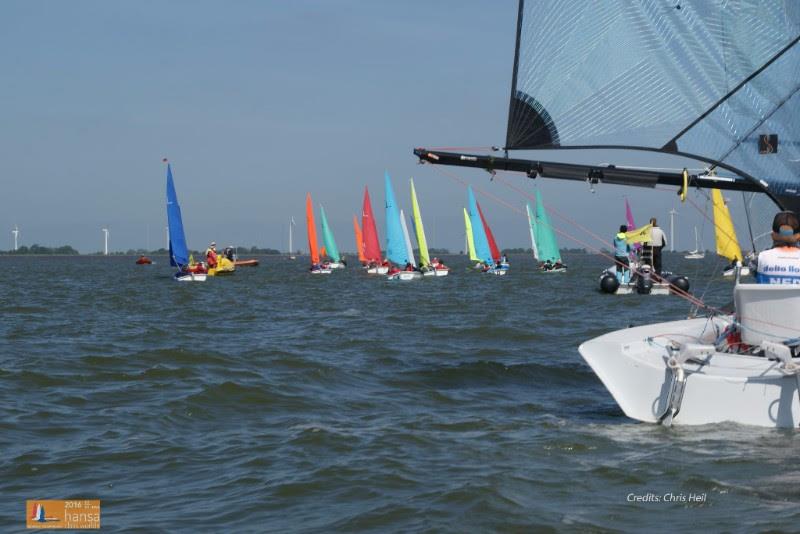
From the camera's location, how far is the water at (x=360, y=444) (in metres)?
6.34

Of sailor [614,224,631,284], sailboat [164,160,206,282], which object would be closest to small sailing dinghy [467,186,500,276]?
sailboat [164,160,206,282]

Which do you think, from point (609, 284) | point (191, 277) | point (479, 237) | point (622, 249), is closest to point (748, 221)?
point (622, 249)

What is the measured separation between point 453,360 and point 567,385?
100 inches

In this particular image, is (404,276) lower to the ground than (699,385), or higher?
higher

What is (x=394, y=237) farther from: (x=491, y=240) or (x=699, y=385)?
(x=699, y=385)

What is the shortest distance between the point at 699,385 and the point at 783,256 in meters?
1.28

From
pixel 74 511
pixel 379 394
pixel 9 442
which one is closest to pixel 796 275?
pixel 379 394

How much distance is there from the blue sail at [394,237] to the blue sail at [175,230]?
10.2 metres

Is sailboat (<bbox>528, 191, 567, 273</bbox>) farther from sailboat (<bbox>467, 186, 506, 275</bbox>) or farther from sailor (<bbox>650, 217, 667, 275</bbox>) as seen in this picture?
sailor (<bbox>650, 217, 667, 275</bbox>)

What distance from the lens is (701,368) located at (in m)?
8.20

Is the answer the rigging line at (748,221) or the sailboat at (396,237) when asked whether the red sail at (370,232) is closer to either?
the sailboat at (396,237)

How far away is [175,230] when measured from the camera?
169ft

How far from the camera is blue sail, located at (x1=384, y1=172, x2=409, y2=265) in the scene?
175 ft

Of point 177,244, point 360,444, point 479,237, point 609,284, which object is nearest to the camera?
point 360,444
